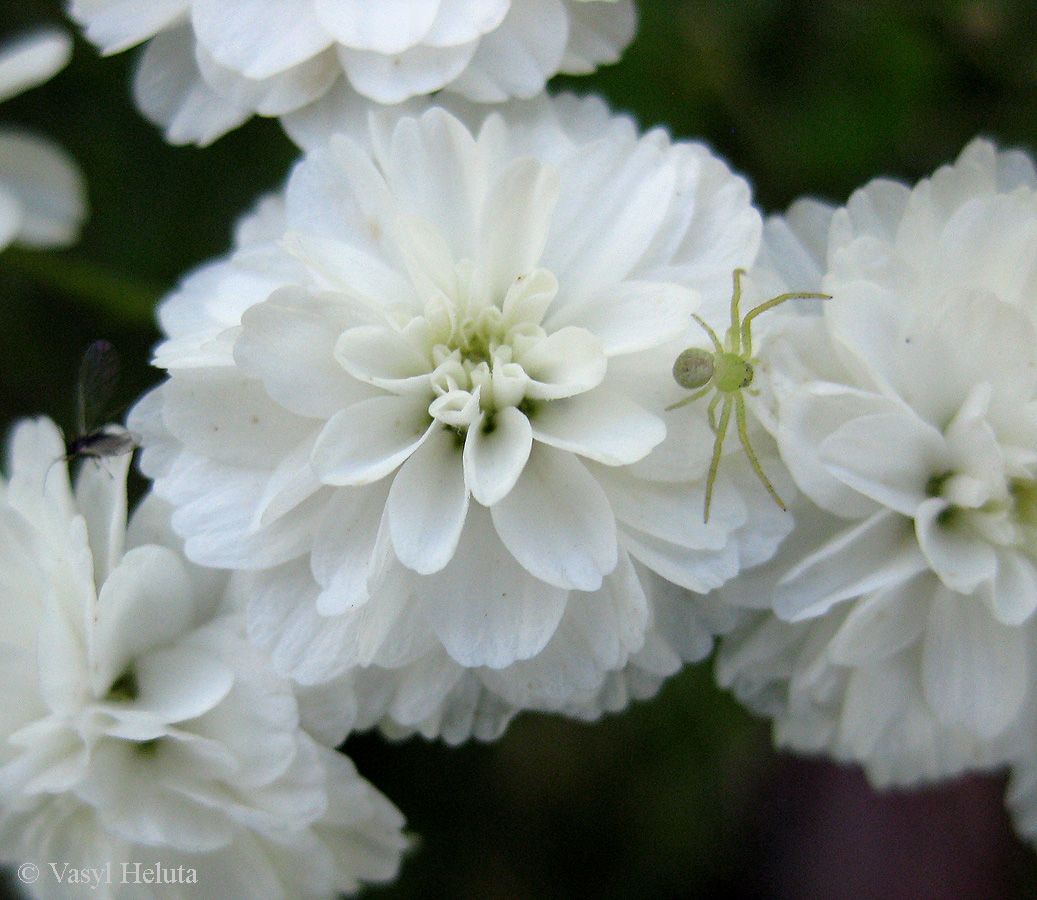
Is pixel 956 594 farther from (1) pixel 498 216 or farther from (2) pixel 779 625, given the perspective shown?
(1) pixel 498 216

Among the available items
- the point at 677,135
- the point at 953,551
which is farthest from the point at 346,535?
the point at 677,135

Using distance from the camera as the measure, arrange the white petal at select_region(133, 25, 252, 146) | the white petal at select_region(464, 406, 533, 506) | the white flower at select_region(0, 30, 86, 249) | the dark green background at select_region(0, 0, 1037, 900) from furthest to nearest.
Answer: the dark green background at select_region(0, 0, 1037, 900) < the white flower at select_region(0, 30, 86, 249) < the white petal at select_region(133, 25, 252, 146) < the white petal at select_region(464, 406, 533, 506)

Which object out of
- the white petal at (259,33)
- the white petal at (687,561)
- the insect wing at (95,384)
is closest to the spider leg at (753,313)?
the white petal at (687,561)

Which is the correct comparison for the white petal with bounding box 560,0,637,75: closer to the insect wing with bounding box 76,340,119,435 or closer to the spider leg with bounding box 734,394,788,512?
the spider leg with bounding box 734,394,788,512

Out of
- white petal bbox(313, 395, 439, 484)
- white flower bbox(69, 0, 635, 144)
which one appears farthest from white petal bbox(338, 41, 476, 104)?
white petal bbox(313, 395, 439, 484)

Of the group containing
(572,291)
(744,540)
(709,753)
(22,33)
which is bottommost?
(709,753)

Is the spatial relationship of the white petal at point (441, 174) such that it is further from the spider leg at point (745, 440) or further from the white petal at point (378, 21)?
the spider leg at point (745, 440)

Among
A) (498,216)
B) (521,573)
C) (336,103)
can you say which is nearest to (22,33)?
(336,103)
